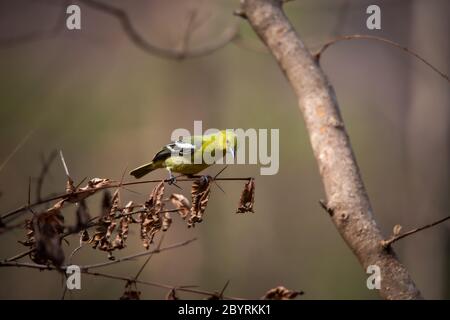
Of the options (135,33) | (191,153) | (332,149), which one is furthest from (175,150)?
(135,33)

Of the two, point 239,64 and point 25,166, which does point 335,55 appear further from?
point 25,166

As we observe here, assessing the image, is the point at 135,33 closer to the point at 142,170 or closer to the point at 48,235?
the point at 142,170

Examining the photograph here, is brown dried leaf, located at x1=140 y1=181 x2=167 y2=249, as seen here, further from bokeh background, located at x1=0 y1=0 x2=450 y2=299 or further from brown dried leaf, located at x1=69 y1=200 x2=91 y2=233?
bokeh background, located at x1=0 y1=0 x2=450 y2=299

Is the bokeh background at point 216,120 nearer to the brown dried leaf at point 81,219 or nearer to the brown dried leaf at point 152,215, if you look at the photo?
the brown dried leaf at point 152,215

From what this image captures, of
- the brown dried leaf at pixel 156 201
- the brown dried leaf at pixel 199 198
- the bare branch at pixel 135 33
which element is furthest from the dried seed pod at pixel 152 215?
the bare branch at pixel 135 33
